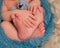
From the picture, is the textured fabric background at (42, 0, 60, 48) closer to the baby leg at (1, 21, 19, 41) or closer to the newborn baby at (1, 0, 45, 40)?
the newborn baby at (1, 0, 45, 40)

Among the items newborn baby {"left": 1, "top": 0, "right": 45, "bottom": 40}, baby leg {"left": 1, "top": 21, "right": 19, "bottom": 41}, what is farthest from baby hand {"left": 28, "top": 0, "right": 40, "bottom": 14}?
baby leg {"left": 1, "top": 21, "right": 19, "bottom": 41}

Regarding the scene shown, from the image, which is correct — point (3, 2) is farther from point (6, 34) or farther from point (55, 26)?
point (55, 26)

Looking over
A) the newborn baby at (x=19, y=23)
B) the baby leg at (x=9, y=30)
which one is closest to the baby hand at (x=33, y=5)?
the newborn baby at (x=19, y=23)

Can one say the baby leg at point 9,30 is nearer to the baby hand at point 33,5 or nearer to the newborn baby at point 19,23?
the newborn baby at point 19,23

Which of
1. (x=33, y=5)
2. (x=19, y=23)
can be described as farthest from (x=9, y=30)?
(x=33, y=5)

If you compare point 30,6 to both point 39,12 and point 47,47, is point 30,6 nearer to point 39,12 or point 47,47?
point 39,12

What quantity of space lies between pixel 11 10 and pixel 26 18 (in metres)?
0.11

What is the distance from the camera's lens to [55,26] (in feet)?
3.55

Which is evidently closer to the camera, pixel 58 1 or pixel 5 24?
pixel 5 24

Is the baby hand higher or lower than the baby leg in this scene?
higher

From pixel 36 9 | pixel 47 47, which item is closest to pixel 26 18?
pixel 36 9

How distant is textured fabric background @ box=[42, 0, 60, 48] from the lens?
101cm

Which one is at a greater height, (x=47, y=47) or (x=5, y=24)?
(x=5, y=24)

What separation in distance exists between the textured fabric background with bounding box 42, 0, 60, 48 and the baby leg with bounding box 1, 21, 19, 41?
0.17 meters
